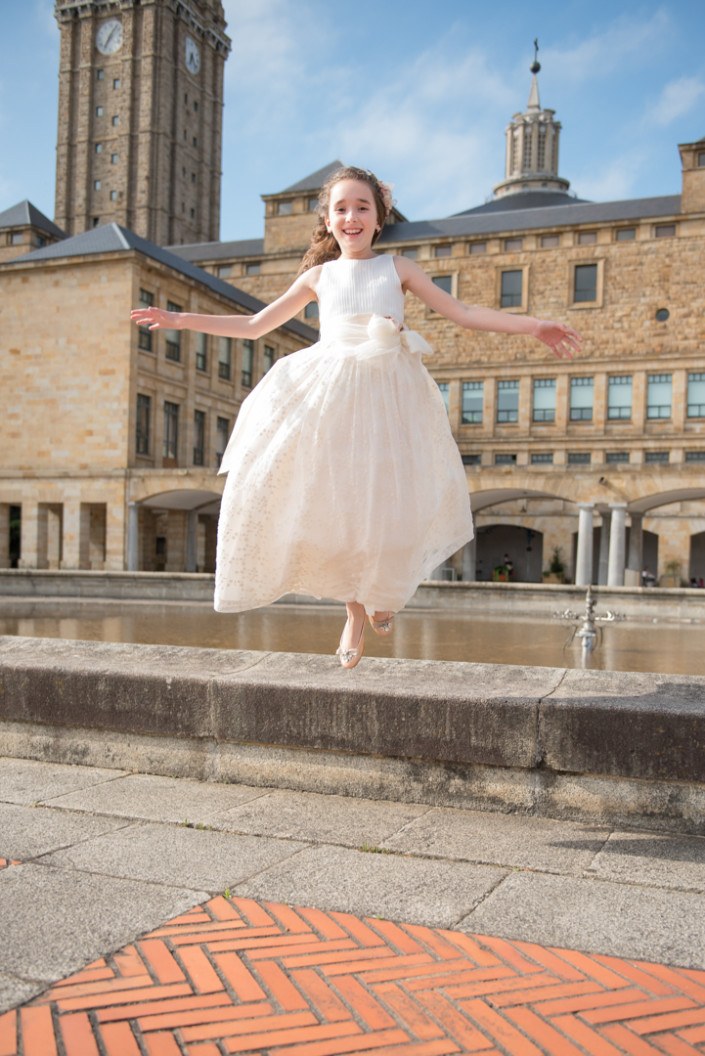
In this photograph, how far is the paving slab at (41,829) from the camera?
3.35 m

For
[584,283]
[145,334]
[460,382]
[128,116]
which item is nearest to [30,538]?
[145,334]

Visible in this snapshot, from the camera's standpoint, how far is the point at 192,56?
284ft

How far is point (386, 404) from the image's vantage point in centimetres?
367

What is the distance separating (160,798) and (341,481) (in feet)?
5.01

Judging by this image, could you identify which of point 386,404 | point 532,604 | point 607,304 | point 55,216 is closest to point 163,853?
point 386,404

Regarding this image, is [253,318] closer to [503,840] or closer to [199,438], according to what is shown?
[503,840]

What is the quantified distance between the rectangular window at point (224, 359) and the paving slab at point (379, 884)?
3947 centimetres

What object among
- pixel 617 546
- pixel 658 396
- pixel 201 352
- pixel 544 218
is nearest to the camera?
pixel 617 546

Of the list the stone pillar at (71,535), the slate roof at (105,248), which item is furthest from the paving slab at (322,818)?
the slate roof at (105,248)

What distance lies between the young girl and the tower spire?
86.4 m

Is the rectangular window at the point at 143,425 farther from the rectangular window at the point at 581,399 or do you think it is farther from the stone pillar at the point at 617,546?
the rectangular window at the point at 581,399

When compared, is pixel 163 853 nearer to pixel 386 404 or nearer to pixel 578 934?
pixel 578 934

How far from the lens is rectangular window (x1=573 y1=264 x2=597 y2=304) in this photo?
4706cm

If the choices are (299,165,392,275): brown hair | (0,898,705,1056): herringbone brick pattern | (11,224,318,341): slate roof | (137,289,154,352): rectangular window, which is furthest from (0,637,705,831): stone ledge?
(11,224,318,341): slate roof
